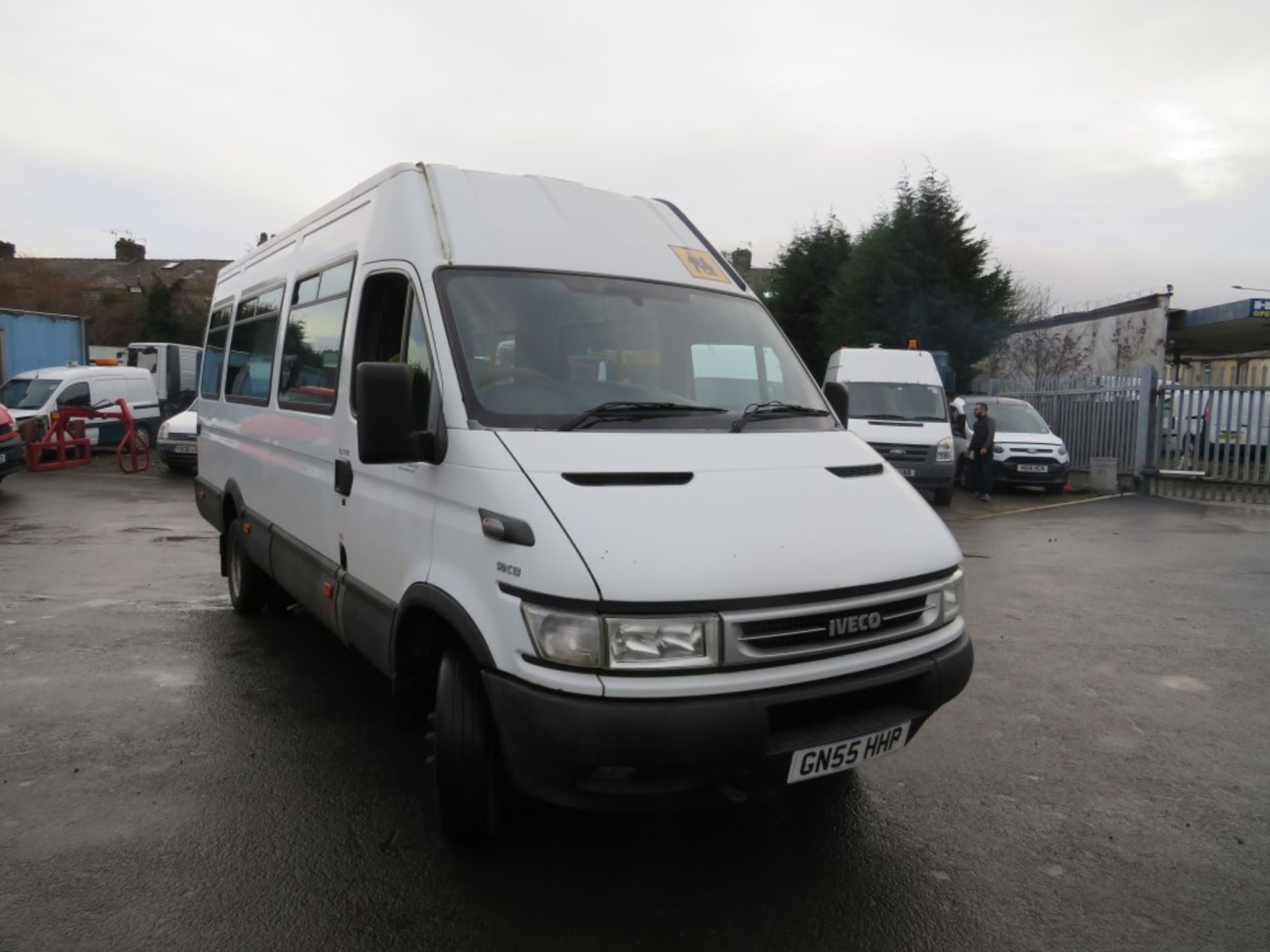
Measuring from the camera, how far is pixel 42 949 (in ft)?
9.46

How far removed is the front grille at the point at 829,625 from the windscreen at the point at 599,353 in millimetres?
949

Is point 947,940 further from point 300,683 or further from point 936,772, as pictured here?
point 300,683

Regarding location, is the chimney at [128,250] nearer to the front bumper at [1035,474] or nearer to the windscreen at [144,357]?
the windscreen at [144,357]

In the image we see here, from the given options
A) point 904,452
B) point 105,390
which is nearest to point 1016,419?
point 904,452

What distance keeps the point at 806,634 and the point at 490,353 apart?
5.37 feet

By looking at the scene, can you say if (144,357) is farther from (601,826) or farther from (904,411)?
(601,826)

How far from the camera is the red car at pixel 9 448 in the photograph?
1280cm

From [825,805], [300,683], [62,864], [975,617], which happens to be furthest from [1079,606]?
[62,864]

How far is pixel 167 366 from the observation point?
25.9 m

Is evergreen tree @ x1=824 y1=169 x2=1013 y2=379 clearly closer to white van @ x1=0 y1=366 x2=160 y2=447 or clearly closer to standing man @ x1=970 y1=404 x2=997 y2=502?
standing man @ x1=970 y1=404 x2=997 y2=502

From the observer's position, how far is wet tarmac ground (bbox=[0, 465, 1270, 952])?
307 centimetres

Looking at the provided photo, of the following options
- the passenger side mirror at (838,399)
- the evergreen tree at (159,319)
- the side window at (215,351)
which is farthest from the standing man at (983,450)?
the evergreen tree at (159,319)

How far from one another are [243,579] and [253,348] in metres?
1.71

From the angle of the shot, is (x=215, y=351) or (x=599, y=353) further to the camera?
(x=215, y=351)
